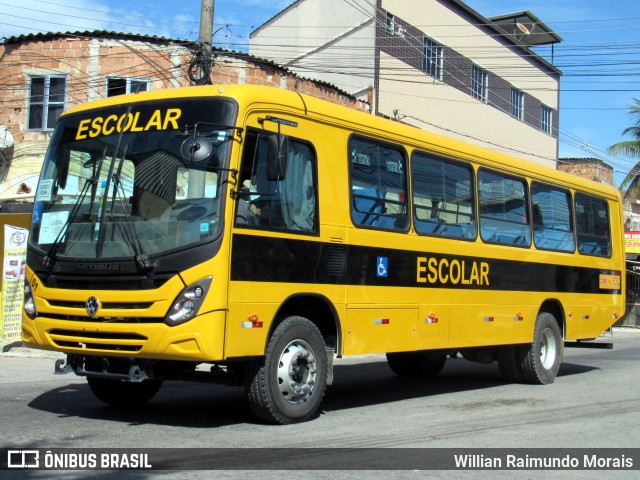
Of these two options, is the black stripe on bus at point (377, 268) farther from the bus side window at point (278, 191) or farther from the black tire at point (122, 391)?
the black tire at point (122, 391)

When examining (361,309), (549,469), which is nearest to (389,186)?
(361,309)

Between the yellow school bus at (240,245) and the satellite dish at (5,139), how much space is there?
13467 millimetres

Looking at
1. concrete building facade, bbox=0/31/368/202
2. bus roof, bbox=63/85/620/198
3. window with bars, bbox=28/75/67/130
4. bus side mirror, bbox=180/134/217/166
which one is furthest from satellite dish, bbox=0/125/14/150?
bus side mirror, bbox=180/134/217/166

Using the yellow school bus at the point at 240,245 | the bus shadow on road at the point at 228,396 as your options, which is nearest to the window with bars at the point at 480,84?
the bus shadow on road at the point at 228,396

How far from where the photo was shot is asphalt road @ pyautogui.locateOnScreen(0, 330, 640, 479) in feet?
22.2

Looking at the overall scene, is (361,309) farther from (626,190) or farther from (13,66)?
(626,190)

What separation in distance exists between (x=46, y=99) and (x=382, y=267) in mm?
15201

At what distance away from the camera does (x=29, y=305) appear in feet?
25.4

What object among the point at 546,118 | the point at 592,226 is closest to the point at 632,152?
the point at 546,118

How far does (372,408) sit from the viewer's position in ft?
30.0

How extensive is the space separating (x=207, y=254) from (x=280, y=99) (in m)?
1.83

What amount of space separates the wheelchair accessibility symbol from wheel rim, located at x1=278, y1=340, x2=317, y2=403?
1393mm

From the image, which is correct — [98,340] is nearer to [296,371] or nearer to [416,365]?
[296,371]

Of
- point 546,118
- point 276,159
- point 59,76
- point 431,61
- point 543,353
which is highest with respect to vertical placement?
point 546,118
